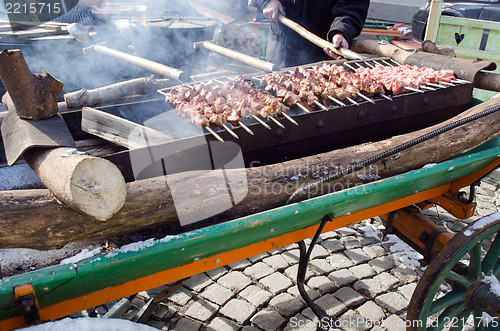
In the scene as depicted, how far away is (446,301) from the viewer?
2475 mm

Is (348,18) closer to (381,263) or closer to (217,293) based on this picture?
Answer: (381,263)

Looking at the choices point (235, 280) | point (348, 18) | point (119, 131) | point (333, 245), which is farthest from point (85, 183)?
point (348, 18)

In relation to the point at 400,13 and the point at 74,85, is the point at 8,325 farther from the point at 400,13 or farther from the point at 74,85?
the point at 400,13

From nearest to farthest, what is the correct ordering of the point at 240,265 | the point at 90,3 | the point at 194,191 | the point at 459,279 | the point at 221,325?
the point at 194,191 → the point at 459,279 → the point at 221,325 → the point at 240,265 → the point at 90,3

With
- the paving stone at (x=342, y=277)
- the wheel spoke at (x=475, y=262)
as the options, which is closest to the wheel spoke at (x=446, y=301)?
the wheel spoke at (x=475, y=262)

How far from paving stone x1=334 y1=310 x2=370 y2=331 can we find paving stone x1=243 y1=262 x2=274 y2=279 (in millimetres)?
902

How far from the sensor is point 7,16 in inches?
347

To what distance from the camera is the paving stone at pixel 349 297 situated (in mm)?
3428

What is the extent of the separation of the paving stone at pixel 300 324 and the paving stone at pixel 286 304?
67 millimetres

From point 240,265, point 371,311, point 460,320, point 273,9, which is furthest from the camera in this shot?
point 273,9

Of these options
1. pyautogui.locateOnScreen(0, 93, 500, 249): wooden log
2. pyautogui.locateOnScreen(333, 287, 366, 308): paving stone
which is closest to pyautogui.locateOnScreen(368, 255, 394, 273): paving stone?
pyautogui.locateOnScreen(333, 287, 366, 308): paving stone

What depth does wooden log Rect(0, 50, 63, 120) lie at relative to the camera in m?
1.96

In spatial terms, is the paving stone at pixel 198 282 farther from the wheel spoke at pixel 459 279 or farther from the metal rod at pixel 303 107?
the wheel spoke at pixel 459 279

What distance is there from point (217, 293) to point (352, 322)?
1.34 m
